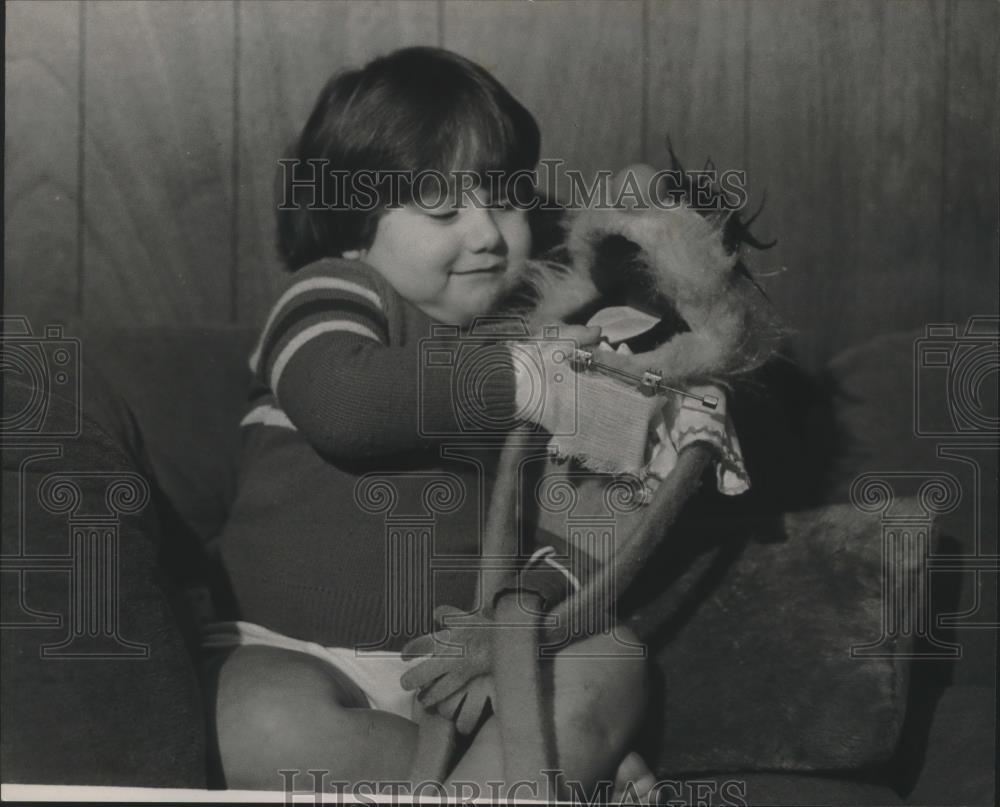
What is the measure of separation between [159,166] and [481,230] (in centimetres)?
40

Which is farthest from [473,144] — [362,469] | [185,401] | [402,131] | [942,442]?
[942,442]

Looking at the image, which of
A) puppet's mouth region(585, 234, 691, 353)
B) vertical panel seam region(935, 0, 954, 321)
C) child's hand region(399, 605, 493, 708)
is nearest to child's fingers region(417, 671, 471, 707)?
child's hand region(399, 605, 493, 708)

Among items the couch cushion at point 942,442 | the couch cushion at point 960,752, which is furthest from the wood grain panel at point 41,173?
the couch cushion at point 960,752

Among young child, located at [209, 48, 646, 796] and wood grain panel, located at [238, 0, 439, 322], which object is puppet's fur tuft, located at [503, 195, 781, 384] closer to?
young child, located at [209, 48, 646, 796]

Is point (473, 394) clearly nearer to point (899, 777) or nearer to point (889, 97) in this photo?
point (899, 777)

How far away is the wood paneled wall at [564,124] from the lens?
1055mm

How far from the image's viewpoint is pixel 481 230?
2.94 feet

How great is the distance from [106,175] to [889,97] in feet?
2.50

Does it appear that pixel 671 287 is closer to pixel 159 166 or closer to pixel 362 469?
pixel 362 469

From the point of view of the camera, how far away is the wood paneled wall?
3.46 feet

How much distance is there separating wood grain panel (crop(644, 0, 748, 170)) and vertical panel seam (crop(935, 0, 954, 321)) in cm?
18

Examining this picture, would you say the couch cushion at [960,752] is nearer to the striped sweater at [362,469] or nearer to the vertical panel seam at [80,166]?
the striped sweater at [362,469]

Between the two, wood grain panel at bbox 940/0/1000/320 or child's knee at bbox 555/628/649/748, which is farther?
wood grain panel at bbox 940/0/1000/320

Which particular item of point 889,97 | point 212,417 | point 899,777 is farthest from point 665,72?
point 899,777
